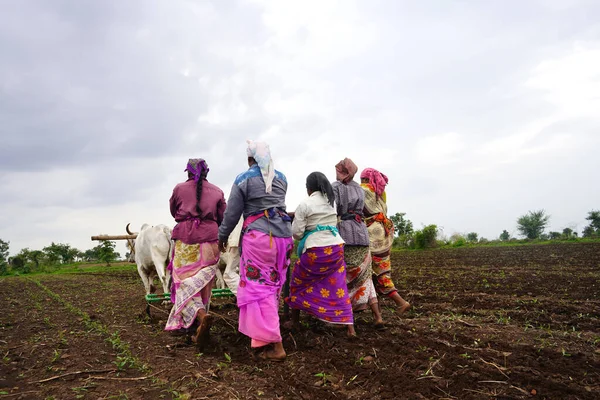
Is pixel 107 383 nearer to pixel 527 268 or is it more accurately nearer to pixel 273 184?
pixel 273 184

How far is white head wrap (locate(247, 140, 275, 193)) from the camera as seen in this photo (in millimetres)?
4395

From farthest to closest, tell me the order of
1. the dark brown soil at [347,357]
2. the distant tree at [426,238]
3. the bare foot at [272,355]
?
the distant tree at [426,238] < the bare foot at [272,355] < the dark brown soil at [347,357]

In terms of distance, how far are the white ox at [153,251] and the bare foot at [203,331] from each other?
2.77 meters

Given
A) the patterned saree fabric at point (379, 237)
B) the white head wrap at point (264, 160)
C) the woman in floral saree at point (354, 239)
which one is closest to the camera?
the white head wrap at point (264, 160)

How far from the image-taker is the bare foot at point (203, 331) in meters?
4.27

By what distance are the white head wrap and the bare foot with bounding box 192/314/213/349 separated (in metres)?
1.43

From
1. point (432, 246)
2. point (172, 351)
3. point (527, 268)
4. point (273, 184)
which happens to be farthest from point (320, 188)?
point (432, 246)

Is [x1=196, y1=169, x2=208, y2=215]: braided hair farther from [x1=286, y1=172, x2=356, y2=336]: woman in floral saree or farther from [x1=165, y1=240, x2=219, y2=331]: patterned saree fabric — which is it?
[x1=286, y1=172, x2=356, y2=336]: woman in floral saree

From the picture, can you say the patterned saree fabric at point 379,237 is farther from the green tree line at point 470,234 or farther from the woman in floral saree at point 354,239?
the green tree line at point 470,234

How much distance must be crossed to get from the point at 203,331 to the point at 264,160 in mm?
1861

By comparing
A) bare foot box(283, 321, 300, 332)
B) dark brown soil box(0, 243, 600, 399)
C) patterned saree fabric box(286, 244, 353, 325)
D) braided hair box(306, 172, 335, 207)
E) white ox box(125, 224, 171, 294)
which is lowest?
dark brown soil box(0, 243, 600, 399)

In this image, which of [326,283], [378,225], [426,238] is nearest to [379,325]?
[326,283]

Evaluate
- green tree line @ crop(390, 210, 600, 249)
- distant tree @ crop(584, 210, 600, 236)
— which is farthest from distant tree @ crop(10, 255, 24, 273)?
distant tree @ crop(584, 210, 600, 236)

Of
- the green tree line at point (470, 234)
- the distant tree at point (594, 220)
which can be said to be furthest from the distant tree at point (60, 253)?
the distant tree at point (594, 220)
